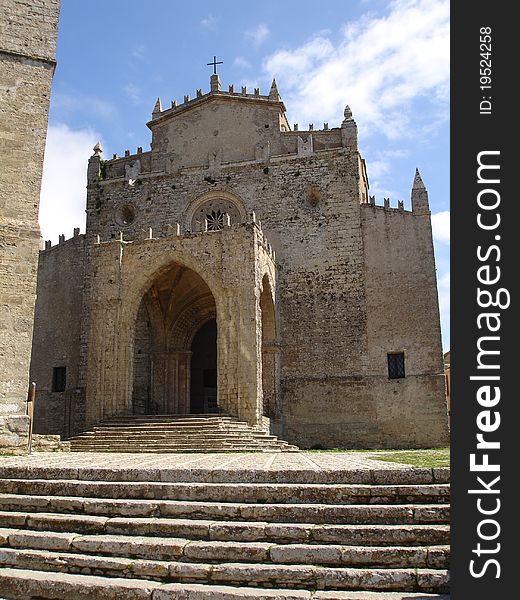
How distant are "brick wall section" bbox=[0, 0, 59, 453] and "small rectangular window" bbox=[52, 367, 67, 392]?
12541mm

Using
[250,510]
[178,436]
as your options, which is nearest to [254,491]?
[250,510]

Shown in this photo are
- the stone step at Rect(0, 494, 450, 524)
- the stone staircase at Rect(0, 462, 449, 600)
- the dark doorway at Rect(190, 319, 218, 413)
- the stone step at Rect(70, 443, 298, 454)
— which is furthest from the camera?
the dark doorway at Rect(190, 319, 218, 413)

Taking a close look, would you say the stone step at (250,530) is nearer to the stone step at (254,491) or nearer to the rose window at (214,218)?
the stone step at (254,491)

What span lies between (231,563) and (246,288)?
13.0 meters

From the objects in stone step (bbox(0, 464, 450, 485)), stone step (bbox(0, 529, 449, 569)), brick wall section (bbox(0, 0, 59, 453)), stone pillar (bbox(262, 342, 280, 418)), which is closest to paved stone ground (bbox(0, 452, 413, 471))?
stone step (bbox(0, 464, 450, 485))

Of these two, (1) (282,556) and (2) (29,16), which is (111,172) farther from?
(1) (282,556)

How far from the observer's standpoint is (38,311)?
79.2ft

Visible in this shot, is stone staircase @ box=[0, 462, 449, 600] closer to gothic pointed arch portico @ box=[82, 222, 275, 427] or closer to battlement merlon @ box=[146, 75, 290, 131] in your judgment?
gothic pointed arch portico @ box=[82, 222, 275, 427]

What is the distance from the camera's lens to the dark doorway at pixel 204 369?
2350cm

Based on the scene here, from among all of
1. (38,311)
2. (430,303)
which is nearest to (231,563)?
(430,303)

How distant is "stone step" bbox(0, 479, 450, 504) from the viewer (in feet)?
16.4

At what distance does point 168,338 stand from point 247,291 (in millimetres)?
5591

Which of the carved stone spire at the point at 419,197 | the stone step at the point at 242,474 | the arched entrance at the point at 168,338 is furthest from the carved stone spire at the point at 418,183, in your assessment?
the stone step at the point at 242,474

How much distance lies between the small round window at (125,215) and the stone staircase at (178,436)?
9708mm
